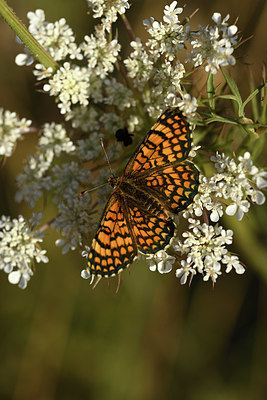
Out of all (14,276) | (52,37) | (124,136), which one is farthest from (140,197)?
(52,37)

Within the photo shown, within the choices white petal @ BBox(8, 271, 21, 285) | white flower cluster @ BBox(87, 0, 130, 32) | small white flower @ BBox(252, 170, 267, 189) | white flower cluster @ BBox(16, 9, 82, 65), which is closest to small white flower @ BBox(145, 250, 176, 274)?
small white flower @ BBox(252, 170, 267, 189)

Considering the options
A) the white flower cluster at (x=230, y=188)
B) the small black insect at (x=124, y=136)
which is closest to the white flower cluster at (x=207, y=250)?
the white flower cluster at (x=230, y=188)

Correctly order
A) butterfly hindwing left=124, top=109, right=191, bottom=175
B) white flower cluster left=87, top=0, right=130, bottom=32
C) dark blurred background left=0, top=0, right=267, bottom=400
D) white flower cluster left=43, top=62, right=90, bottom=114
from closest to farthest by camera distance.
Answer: butterfly hindwing left=124, top=109, right=191, bottom=175, white flower cluster left=87, top=0, right=130, bottom=32, white flower cluster left=43, top=62, right=90, bottom=114, dark blurred background left=0, top=0, right=267, bottom=400

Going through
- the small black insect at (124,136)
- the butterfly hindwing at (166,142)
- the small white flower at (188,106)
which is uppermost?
the small white flower at (188,106)

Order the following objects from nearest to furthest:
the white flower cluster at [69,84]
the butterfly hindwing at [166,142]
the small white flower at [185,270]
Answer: the butterfly hindwing at [166,142] < the small white flower at [185,270] < the white flower cluster at [69,84]

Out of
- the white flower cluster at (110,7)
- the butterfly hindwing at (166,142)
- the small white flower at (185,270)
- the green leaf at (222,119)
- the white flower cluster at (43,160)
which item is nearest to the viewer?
the green leaf at (222,119)

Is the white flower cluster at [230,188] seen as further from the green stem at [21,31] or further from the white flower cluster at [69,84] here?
the green stem at [21,31]

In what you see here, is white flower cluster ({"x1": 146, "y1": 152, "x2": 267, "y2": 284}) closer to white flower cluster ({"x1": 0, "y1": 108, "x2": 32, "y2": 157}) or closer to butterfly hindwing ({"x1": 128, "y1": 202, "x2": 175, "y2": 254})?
butterfly hindwing ({"x1": 128, "y1": 202, "x2": 175, "y2": 254})
